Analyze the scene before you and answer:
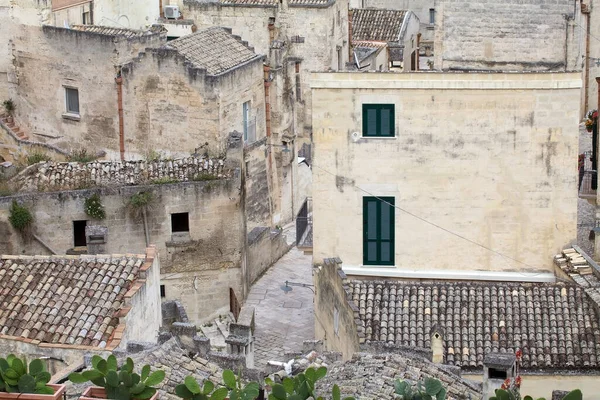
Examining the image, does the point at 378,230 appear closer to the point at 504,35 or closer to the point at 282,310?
the point at 504,35

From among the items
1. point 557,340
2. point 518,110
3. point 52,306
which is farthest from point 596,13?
point 52,306

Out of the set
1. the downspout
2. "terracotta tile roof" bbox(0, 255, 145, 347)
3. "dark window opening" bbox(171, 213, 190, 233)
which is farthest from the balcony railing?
the downspout

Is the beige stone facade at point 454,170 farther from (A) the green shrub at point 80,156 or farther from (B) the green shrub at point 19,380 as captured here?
(B) the green shrub at point 19,380

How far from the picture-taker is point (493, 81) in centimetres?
3578

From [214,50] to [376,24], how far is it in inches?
755

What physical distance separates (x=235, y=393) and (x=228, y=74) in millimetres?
26972

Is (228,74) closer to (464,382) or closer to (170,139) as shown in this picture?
(170,139)

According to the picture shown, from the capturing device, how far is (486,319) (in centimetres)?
3416

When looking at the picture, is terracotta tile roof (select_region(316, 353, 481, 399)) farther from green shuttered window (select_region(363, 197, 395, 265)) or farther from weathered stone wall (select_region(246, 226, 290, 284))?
weathered stone wall (select_region(246, 226, 290, 284))

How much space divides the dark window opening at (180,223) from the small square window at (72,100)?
11075mm

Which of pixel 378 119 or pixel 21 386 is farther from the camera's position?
pixel 378 119

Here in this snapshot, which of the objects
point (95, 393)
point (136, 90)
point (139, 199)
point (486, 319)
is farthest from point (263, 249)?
point (95, 393)

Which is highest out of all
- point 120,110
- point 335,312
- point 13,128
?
point 120,110

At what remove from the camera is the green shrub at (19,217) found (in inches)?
1593
